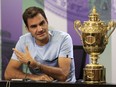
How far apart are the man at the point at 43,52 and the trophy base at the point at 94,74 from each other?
73 cm

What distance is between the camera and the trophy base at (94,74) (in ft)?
5.18

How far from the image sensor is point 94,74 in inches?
62.5

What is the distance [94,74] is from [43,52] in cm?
95

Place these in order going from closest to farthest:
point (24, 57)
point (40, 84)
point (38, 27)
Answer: point (40, 84)
point (24, 57)
point (38, 27)

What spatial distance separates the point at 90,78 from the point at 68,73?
0.84 metres

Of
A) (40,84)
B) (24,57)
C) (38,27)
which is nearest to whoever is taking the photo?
(40,84)

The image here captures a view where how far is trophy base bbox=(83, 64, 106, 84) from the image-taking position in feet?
5.18

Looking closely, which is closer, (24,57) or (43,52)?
(24,57)

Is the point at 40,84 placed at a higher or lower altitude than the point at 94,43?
lower

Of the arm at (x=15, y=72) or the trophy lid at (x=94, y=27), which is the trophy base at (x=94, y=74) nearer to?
the trophy lid at (x=94, y=27)

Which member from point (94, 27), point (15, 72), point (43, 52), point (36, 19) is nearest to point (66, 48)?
point (43, 52)

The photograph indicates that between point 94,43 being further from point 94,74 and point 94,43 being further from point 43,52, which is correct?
point 43,52

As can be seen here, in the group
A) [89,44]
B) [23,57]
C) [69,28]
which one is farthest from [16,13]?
[89,44]

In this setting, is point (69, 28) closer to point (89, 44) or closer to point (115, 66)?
point (115, 66)
